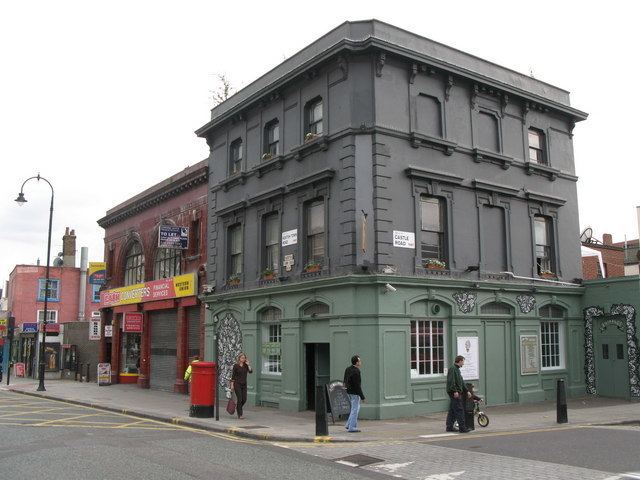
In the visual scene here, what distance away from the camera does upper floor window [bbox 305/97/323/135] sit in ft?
64.4

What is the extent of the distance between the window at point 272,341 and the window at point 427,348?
4.49 meters

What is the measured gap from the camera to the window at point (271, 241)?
21.0 meters

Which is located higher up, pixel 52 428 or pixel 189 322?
pixel 189 322

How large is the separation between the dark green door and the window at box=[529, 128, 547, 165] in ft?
20.4

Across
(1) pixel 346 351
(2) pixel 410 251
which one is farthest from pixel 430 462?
(2) pixel 410 251

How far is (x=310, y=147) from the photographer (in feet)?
63.2

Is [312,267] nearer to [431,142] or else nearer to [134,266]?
[431,142]

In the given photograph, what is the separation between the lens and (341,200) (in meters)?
17.8

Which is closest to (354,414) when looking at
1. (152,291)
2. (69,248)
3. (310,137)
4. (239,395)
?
(239,395)

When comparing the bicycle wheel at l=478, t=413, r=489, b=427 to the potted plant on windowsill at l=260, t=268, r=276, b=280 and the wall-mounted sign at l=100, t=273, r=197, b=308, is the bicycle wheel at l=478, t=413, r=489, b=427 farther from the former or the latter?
the wall-mounted sign at l=100, t=273, r=197, b=308

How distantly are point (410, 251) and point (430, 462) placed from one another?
8158 mm

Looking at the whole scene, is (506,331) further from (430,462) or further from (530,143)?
(430,462)

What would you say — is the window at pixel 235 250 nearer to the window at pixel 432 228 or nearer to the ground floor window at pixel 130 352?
the window at pixel 432 228

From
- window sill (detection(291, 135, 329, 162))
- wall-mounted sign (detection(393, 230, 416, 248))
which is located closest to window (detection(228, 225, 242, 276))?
window sill (detection(291, 135, 329, 162))
